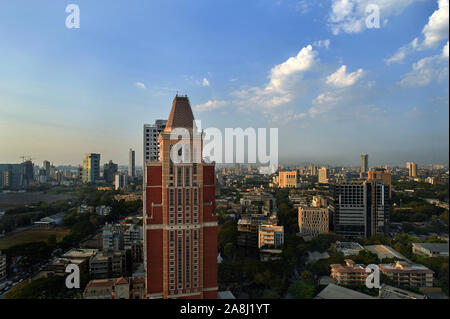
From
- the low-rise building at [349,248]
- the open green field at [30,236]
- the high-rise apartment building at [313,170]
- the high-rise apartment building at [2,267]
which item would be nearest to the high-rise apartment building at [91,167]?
the open green field at [30,236]

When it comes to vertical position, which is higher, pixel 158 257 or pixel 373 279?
pixel 158 257

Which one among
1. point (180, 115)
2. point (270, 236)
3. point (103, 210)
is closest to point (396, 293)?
point (270, 236)

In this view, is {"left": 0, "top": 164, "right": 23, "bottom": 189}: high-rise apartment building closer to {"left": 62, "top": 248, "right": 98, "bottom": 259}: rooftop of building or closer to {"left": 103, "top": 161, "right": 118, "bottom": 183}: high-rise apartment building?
{"left": 103, "top": 161, "right": 118, "bottom": 183}: high-rise apartment building

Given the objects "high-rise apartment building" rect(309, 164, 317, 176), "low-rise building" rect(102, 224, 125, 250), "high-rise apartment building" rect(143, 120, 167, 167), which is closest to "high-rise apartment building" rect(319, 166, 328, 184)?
"high-rise apartment building" rect(309, 164, 317, 176)

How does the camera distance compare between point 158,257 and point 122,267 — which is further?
point 122,267

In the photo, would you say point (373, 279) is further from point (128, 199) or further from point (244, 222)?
point (128, 199)

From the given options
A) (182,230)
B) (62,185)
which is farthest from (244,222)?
(62,185)
